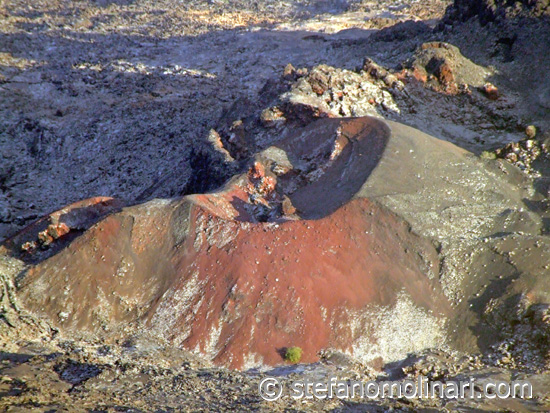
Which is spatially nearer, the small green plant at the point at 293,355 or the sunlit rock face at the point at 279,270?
the small green plant at the point at 293,355

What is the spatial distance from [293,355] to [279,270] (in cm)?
105

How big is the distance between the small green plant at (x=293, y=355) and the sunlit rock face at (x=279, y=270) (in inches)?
3.3

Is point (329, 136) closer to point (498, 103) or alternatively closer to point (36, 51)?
point (498, 103)

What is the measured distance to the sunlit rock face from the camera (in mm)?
6719

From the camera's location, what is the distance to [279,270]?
22.7 feet

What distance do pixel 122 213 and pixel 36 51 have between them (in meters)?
15.4

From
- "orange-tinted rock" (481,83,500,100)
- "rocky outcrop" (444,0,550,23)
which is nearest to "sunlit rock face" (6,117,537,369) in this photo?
"orange-tinted rock" (481,83,500,100)

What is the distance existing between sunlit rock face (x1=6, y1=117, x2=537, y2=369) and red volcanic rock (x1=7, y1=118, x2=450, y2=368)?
13 millimetres

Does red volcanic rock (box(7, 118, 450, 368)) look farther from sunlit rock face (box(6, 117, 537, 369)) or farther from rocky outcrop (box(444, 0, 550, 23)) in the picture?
rocky outcrop (box(444, 0, 550, 23))

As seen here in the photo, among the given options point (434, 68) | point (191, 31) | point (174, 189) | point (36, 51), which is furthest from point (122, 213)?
point (191, 31)

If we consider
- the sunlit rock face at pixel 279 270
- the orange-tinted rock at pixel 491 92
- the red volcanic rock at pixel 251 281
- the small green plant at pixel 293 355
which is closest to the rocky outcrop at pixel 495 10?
the orange-tinted rock at pixel 491 92

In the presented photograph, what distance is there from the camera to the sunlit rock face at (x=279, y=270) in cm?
672

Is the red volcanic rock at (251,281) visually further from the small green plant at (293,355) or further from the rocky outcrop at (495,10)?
the rocky outcrop at (495,10)

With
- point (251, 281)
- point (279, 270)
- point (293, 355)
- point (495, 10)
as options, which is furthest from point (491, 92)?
point (293, 355)
